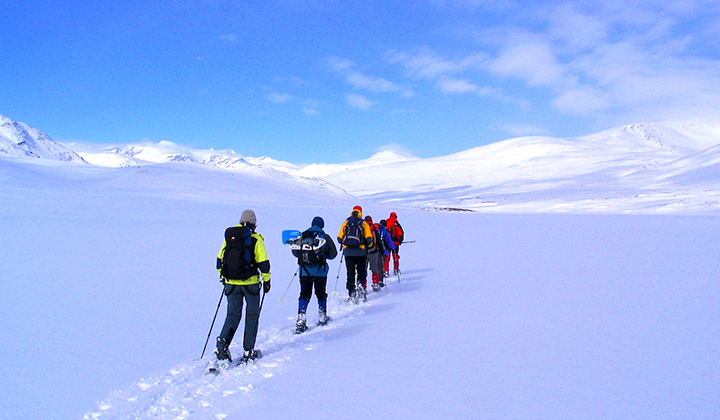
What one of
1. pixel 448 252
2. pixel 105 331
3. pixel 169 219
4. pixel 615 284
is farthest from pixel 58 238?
pixel 615 284

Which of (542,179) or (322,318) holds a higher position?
(542,179)

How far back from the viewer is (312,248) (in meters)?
6.58

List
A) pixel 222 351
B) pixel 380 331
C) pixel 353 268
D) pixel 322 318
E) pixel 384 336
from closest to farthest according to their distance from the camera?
pixel 222 351, pixel 384 336, pixel 380 331, pixel 322 318, pixel 353 268

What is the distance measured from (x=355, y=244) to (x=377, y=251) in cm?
141

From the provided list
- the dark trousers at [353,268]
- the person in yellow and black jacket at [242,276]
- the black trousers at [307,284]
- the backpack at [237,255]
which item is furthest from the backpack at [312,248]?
the dark trousers at [353,268]

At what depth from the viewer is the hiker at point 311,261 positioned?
259 inches

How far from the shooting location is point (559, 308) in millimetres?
6781

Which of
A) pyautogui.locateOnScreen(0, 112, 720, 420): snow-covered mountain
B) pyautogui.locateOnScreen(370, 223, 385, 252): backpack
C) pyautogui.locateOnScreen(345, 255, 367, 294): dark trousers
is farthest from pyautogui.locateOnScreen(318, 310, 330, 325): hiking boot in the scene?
pyautogui.locateOnScreen(370, 223, 385, 252): backpack

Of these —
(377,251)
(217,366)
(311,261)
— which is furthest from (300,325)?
(377,251)

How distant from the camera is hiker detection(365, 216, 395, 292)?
368 inches

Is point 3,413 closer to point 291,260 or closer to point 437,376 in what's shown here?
point 437,376

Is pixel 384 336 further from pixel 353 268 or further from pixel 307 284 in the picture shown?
pixel 353 268

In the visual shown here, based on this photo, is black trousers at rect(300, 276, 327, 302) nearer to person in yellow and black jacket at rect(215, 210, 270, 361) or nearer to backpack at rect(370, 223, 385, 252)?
person in yellow and black jacket at rect(215, 210, 270, 361)

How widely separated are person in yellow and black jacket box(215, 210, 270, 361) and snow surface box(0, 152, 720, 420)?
1.30 ft
